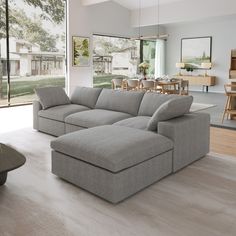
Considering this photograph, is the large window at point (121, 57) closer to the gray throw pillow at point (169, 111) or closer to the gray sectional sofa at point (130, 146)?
the gray sectional sofa at point (130, 146)

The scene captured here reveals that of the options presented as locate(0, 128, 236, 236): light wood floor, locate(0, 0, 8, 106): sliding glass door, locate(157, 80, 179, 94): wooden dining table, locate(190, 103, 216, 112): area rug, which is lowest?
locate(0, 128, 236, 236): light wood floor

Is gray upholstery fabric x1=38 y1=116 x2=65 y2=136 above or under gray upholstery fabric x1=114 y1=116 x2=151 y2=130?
under

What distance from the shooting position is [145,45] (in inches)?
490

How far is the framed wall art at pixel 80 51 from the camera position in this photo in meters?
9.15

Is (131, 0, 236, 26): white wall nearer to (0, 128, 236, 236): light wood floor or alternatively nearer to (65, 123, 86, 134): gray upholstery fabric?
(65, 123, 86, 134): gray upholstery fabric

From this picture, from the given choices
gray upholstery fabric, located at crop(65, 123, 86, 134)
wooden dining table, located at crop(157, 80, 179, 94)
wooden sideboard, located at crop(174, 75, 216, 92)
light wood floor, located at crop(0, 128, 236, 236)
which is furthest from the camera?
wooden sideboard, located at crop(174, 75, 216, 92)

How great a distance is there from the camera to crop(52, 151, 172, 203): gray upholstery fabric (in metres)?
2.48

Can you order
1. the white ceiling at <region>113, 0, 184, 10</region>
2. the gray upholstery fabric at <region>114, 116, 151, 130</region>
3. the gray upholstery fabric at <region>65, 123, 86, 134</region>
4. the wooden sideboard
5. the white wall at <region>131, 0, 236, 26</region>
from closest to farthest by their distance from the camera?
1. the gray upholstery fabric at <region>114, 116, 151, 130</region>
2. the gray upholstery fabric at <region>65, 123, 86, 134</region>
3. the white wall at <region>131, 0, 236, 26</region>
4. the white ceiling at <region>113, 0, 184, 10</region>
5. the wooden sideboard

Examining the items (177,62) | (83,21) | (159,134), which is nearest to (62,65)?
(83,21)

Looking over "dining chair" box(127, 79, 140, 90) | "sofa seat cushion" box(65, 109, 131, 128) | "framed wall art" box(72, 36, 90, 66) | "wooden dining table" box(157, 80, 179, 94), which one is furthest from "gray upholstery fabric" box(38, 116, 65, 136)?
"framed wall art" box(72, 36, 90, 66)

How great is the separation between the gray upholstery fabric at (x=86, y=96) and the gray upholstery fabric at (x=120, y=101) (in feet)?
0.45

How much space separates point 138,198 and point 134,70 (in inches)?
397

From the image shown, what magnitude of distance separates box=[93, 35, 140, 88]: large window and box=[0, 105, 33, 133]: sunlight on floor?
3.62 metres

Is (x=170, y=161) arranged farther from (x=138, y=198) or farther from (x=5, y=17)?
(x=5, y=17)
